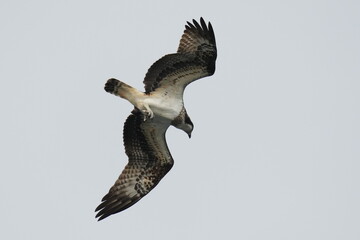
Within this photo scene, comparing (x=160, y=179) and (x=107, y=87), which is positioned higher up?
(x=107, y=87)

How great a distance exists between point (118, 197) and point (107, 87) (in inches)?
87.1

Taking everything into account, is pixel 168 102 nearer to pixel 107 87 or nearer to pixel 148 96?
pixel 148 96

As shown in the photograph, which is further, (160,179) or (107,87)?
(160,179)

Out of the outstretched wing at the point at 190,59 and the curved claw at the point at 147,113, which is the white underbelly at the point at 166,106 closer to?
the curved claw at the point at 147,113

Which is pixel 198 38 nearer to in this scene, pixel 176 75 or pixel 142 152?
pixel 176 75

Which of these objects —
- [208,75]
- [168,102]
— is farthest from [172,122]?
[208,75]

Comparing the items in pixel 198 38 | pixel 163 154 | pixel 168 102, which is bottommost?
pixel 163 154

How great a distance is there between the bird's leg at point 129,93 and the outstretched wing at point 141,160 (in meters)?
0.29

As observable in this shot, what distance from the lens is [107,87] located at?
40.0 feet

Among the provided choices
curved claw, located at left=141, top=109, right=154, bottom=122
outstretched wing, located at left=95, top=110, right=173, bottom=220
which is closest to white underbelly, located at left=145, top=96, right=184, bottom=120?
curved claw, located at left=141, top=109, right=154, bottom=122

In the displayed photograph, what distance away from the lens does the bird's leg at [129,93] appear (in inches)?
480

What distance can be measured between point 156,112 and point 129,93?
27.3 inches

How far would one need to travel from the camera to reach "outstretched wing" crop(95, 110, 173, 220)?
12797mm

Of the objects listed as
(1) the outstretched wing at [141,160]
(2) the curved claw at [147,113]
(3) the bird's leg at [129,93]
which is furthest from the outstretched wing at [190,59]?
(1) the outstretched wing at [141,160]
